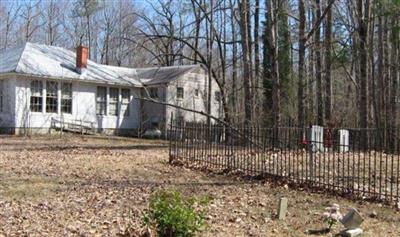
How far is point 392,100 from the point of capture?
1215 inches

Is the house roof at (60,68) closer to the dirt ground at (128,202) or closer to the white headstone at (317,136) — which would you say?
the dirt ground at (128,202)

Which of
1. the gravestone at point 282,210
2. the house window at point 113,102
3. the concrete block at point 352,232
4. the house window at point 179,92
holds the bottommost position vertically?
the concrete block at point 352,232

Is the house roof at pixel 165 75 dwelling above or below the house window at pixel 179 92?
above

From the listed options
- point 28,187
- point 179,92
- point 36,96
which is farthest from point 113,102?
point 28,187

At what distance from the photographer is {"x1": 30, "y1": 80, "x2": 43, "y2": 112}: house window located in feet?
90.8

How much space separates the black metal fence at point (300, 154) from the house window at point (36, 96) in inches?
593

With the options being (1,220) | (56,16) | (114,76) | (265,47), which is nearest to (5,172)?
(1,220)

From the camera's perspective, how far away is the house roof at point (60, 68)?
2770 centimetres

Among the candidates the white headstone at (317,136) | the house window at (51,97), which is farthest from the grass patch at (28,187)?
the house window at (51,97)

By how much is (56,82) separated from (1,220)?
877 inches

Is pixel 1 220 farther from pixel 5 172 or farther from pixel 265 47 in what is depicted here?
pixel 265 47

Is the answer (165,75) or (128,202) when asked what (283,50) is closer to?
(165,75)

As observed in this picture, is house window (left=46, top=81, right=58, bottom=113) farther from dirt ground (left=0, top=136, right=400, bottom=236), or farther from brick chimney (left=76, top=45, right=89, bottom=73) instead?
dirt ground (left=0, top=136, right=400, bottom=236)

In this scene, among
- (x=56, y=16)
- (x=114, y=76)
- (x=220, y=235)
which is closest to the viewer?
(x=220, y=235)
